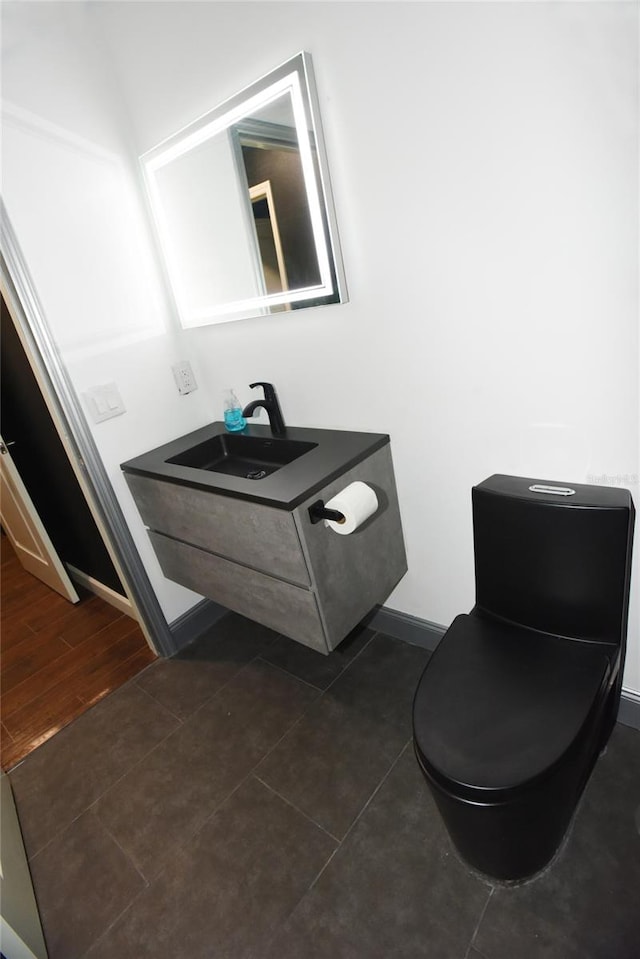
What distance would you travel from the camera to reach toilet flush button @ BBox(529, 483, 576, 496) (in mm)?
1131

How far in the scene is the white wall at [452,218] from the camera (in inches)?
37.1

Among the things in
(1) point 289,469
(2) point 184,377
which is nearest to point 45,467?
(2) point 184,377

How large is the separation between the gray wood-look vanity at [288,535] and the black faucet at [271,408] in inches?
2.1

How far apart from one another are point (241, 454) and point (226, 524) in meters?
0.53

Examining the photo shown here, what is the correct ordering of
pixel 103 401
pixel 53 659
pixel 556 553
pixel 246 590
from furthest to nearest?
pixel 53 659 < pixel 103 401 < pixel 246 590 < pixel 556 553

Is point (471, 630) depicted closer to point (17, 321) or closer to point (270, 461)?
point (270, 461)

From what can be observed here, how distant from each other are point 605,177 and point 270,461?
130cm

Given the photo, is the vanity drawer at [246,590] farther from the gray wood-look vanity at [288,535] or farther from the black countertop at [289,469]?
the black countertop at [289,469]

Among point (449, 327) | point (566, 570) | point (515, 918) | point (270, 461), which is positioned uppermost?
point (449, 327)

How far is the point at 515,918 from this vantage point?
104cm

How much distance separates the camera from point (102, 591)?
248 centimetres

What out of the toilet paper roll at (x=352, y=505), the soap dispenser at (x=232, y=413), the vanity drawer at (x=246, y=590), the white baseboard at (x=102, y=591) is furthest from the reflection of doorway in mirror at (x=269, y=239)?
the white baseboard at (x=102, y=591)

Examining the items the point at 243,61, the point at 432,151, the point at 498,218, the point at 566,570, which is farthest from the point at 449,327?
the point at 243,61

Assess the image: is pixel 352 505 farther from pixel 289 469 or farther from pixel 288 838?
pixel 288 838
